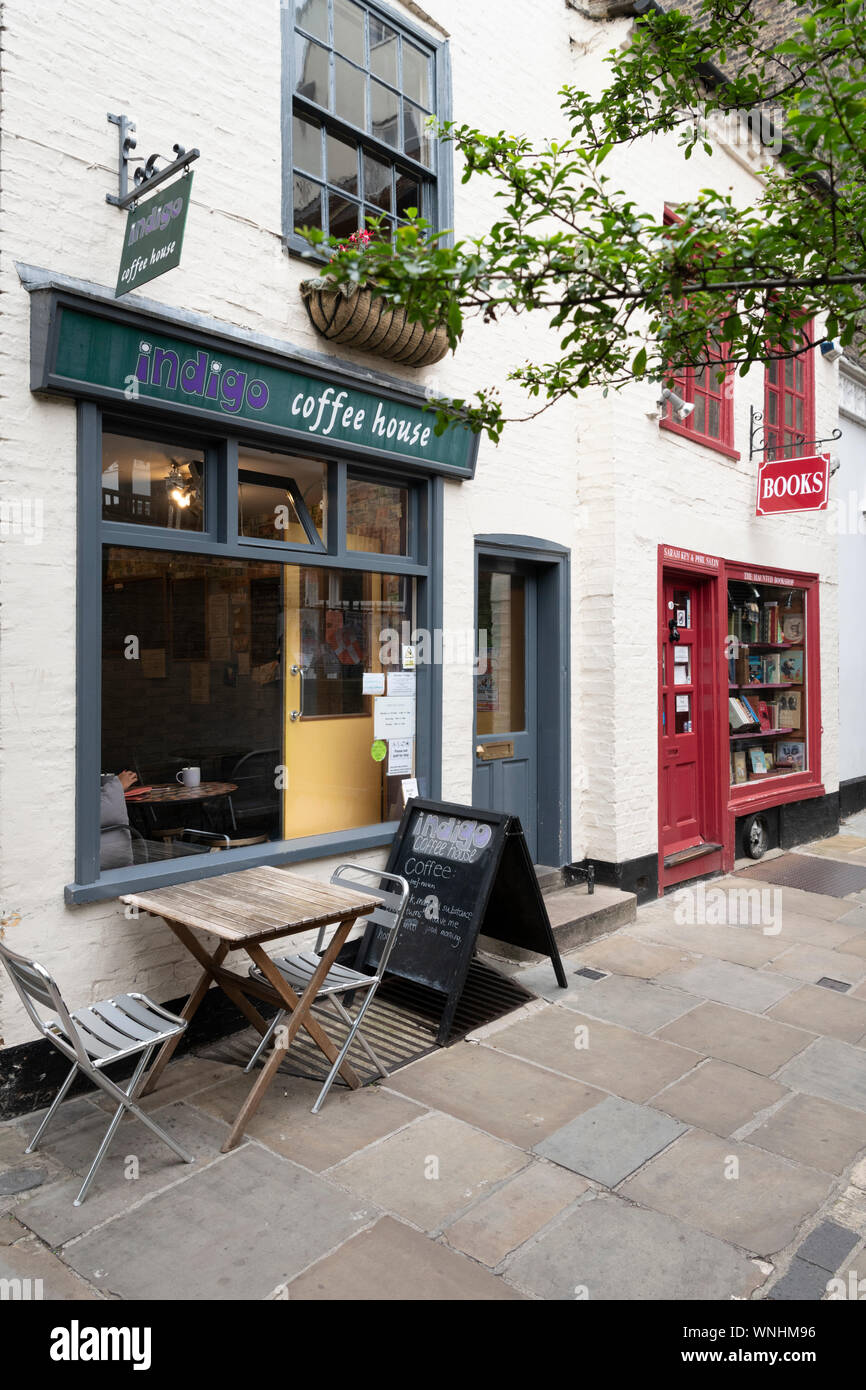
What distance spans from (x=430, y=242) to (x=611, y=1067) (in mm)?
3606

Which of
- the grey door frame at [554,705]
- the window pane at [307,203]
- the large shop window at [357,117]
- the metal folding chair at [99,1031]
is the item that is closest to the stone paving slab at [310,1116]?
the metal folding chair at [99,1031]

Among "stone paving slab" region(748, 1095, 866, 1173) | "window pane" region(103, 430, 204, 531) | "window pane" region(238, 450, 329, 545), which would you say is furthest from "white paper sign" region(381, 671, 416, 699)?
"stone paving slab" region(748, 1095, 866, 1173)

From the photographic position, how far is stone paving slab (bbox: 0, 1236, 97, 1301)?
2777 millimetres

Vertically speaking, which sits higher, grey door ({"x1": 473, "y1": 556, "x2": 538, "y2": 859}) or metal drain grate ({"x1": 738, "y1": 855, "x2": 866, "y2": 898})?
grey door ({"x1": 473, "y1": 556, "x2": 538, "y2": 859})

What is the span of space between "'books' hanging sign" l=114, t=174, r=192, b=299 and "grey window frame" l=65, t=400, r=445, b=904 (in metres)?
0.57

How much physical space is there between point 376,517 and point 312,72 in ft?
7.91

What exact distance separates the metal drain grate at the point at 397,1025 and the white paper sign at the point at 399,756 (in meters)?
1.22

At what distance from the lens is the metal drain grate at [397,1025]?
436cm

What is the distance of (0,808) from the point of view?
12.4 ft

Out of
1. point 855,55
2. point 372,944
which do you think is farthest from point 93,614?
point 855,55

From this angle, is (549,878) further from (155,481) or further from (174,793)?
(155,481)

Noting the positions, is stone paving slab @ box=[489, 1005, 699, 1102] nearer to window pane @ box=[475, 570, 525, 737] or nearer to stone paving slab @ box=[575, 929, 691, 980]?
stone paving slab @ box=[575, 929, 691, 980]

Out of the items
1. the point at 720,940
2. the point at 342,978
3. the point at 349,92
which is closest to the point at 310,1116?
the point at 342,978

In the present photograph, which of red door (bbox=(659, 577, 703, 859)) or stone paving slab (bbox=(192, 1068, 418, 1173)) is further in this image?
red door (bbox=(659, 577, 703, 859))
